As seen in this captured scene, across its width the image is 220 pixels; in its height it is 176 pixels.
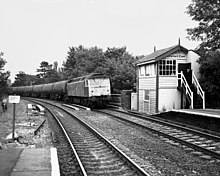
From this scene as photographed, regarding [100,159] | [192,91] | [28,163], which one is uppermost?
[192,91]

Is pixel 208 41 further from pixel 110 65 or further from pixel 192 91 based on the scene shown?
pixel 110 65

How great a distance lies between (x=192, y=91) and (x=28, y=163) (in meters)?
14.1

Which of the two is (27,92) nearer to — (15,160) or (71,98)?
(71,98)

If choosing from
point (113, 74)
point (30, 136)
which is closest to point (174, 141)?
point (30, 136)

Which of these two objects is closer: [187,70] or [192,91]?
[192,91]

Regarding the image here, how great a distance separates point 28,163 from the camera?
6562 millimetres

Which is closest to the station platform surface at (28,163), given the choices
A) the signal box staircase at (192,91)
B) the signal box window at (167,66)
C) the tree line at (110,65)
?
the signal box staircase at (192,91)

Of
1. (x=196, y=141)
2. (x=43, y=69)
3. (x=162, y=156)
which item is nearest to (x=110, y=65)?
(x=196, y=141)

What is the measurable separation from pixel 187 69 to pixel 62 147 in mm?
12549

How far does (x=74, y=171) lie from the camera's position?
6.71m

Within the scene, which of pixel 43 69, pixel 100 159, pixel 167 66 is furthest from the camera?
pixel 43 69

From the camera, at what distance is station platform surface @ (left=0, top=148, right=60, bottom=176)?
5771 millimetres

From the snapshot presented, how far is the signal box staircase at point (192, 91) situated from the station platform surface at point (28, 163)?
1186 centimetres

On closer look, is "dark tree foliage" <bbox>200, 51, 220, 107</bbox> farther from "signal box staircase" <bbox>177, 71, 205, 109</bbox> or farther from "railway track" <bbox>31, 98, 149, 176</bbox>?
"railway track" <bbox>31, 98, 149, 176</bbox>
